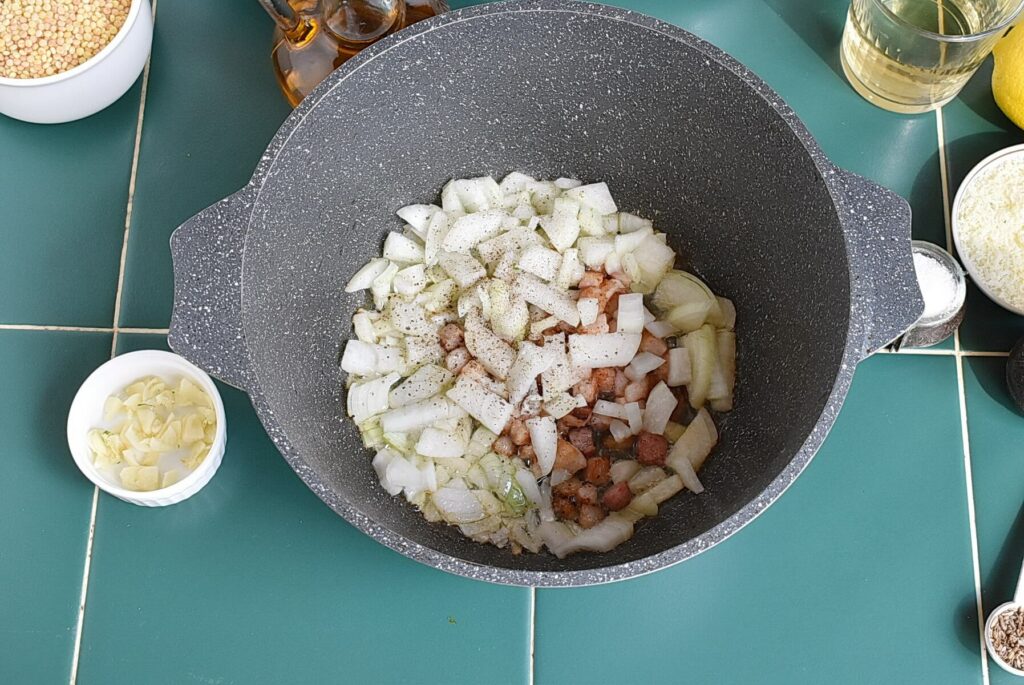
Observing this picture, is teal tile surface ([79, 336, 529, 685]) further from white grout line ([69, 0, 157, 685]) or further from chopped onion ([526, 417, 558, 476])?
chopped onion ([526, 417, 558, 476])

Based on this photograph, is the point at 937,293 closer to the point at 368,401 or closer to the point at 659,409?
the point at 659,409

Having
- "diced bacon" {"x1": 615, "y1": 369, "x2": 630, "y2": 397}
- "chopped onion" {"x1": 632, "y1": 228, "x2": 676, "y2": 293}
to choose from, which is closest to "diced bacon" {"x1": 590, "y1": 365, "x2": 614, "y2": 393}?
"diced bacon" {"x1": 615, "y1": 369, "x2": 630, "y2": 397}

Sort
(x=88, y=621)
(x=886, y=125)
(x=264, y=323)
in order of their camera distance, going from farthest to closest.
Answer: (x=886, y=125) < (x=88, y=621) < (x=264, y=323)

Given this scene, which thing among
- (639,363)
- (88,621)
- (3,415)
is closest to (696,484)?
(639,363)

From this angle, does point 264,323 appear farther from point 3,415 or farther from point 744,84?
point 744,84

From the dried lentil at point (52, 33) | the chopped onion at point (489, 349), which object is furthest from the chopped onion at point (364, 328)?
the dried lentil at point (52, 33)

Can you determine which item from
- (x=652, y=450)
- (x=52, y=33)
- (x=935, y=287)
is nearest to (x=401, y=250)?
(x=652, y=450)
